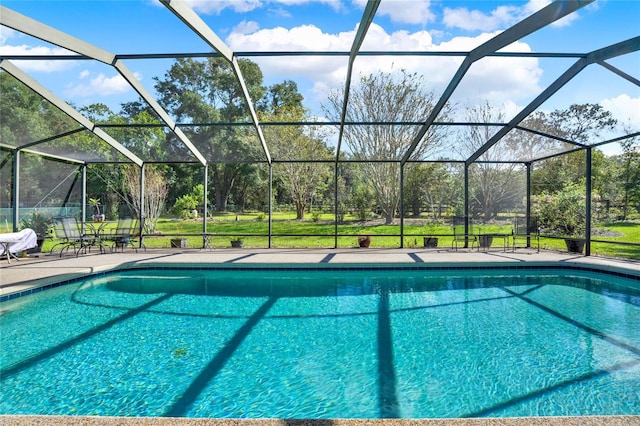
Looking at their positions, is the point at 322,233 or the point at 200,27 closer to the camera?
the point at 200,27

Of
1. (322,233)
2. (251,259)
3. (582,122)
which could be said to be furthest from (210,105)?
(582,122)

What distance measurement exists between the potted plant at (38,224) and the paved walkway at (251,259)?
1.25 feet

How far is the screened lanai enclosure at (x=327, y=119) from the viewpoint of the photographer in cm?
587

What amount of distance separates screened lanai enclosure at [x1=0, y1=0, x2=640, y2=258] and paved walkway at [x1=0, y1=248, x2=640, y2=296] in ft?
2.78

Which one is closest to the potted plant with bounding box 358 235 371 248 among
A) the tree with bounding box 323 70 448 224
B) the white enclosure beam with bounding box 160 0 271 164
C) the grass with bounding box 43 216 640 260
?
the grass with bounding box 43 216 640 260

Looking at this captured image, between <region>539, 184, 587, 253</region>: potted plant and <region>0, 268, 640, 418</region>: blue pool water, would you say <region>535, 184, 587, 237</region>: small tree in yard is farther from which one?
<region>0, 268, 640, 418</region>: blue pool water

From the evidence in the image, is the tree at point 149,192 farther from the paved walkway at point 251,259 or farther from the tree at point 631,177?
the tree at point 631,177

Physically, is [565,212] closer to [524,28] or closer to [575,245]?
[575,245]

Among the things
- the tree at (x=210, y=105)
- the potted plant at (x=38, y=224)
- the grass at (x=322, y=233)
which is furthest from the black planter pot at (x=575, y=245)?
the potted plant at (x=38, y=224)

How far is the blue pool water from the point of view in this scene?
296cm

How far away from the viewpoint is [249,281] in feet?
23.2

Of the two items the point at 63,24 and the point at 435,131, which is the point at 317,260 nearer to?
the point at 63,24

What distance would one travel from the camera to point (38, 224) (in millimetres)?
9531

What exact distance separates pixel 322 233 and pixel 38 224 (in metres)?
8.00
